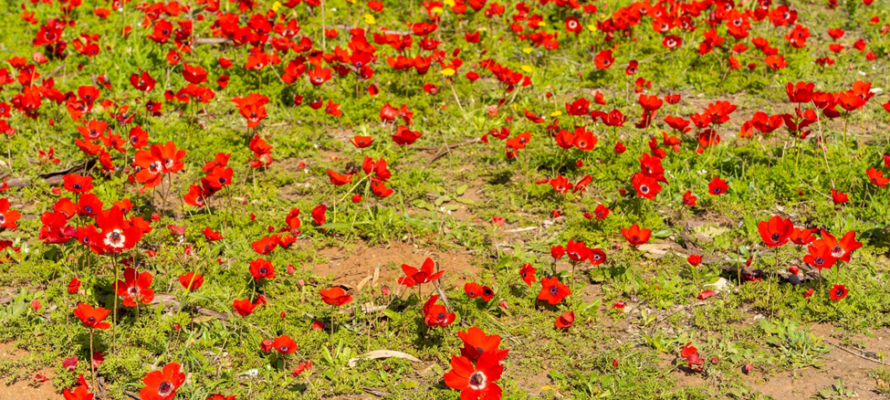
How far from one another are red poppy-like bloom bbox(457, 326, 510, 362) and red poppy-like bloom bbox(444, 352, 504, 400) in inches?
2.0

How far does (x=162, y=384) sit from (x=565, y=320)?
2183 millimetres

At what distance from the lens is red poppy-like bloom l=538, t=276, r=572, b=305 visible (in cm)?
461

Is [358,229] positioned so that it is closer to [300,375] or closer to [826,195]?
[300,375]

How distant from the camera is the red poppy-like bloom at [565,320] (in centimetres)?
455

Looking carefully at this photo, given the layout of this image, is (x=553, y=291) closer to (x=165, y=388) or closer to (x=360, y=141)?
(x=360, y=141)

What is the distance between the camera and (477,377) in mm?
3777

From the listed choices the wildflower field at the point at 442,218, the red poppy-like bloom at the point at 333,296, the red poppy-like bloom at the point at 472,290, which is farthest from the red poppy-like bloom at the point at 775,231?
the red poppy-like bloom at the point at 333,296

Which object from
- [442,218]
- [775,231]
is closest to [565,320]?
[775,231]

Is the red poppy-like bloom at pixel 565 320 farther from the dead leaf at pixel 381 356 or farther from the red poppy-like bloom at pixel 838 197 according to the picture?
the red poppy-like bloom at pixel 838 197

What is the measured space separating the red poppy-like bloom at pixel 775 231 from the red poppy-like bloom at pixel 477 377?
1845 mm

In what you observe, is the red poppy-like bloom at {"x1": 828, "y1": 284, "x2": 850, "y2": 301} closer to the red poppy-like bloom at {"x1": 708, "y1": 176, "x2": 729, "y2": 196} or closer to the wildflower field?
the wildflower field

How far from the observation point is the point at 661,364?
4391 millimetres

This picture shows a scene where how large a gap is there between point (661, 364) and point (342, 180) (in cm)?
233

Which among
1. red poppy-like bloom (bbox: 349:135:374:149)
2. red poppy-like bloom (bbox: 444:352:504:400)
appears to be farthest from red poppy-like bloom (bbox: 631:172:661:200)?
red poppy-like bloom (bbox: 444:352:504:400)
